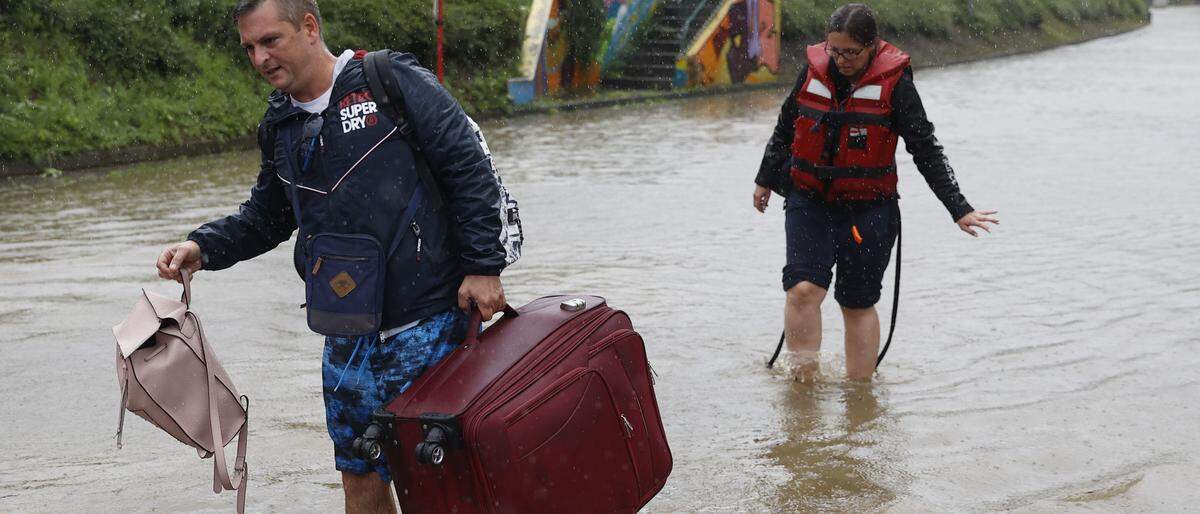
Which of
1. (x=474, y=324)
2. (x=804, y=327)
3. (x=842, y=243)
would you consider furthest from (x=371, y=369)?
(x=804, y=327)

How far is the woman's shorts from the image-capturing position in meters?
5.54

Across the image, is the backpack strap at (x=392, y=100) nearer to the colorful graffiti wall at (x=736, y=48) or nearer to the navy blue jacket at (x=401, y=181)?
the navy blue jacket at (x=401, y=181)

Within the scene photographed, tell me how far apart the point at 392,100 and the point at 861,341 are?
3.10 m

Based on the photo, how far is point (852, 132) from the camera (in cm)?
541

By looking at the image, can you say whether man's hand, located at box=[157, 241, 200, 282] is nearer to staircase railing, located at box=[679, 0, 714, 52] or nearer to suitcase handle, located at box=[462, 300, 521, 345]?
suitcase handle, located at box=[462, 300, 521, 345]

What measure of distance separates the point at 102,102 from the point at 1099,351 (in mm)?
11267

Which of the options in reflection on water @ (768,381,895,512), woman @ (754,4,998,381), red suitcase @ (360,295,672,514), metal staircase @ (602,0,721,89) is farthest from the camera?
metal staircase @ (602,0,721,89)

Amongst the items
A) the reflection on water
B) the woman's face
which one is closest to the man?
the reflection on water

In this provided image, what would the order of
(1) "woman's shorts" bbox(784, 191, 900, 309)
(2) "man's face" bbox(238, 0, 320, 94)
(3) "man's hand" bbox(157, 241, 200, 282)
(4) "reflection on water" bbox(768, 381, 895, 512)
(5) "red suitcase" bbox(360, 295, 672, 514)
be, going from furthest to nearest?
1. (1) "woman's shorts" bbox(784, 191, 900, 309)
2. (4) "reflection on water" bbox(768, 381, 895, 512)
3. (3) "man's hand" bbox(157, 241, 200, 282)
4. (2) "man's face" bbox(238, 0, 320, 94)
5. (5) "red suitcase" bbox(360, 295, 672, 514)

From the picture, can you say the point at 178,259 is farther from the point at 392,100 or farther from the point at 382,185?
the point at 392,100

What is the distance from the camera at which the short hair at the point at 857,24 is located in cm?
522

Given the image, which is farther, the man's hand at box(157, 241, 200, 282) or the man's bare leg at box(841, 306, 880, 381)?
the man's bare leg at box(841, 306, 880, 381)

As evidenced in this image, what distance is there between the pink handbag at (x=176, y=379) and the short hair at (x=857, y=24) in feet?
9.25

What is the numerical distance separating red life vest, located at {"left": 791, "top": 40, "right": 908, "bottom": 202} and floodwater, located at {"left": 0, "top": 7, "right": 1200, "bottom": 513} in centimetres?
93
